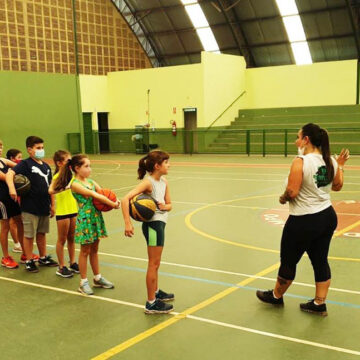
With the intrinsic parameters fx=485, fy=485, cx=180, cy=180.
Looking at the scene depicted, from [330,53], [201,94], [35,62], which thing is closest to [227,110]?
[201,94]

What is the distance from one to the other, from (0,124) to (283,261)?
2288 cm

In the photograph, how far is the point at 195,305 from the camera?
5.04 meters

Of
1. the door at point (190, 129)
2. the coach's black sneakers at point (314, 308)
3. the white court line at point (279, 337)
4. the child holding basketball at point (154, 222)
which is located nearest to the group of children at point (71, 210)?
the child holding basketball at point (154, 222)

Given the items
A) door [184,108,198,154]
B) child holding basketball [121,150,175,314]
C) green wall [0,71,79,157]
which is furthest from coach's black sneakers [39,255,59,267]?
door [184,108,198,154]

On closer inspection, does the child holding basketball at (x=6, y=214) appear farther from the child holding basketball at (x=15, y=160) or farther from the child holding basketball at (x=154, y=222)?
the child holding basketball at (x=154, y=222)

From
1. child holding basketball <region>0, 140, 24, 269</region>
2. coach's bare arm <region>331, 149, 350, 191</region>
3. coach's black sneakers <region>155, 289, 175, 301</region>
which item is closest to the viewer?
coach's bare arm <region>331, 149, 350, 191</region>

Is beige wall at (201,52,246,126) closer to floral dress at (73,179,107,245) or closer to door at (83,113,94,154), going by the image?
door at (83,113,94,154)

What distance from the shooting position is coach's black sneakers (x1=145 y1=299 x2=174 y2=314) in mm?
4824

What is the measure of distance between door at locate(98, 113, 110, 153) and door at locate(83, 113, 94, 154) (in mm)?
580

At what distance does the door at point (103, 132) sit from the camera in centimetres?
2959

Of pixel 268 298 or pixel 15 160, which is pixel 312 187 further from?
pixel 15 160

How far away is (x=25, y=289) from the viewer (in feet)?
18.8

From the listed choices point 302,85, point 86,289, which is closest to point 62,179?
point 86,289

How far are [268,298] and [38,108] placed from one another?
2399 centimetres
